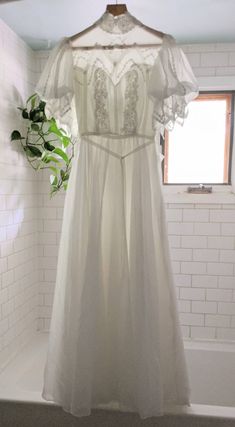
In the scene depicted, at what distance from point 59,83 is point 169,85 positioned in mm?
382

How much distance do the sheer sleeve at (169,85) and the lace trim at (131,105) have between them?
0.25ft

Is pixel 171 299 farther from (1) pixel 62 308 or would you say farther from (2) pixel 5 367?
(2) pixel 5 367

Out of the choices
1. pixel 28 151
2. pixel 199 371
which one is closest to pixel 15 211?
pixel 28 151

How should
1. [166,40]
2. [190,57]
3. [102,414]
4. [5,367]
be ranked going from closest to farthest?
Answer: 1. [166,40]
2. [102,414]
3. [5,367]
4. [190,57]

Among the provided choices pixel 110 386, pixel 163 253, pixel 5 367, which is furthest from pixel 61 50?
pixel 5 367

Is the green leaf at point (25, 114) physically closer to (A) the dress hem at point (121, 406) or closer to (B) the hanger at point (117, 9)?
(B) the hanger at point (117, 9)

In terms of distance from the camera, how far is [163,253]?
3.77 ft

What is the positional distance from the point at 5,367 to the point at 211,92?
6.94 feet

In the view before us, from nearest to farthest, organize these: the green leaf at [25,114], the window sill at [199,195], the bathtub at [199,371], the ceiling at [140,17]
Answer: the ceiling at [140,17] → the bathtub at [199,371] → the green leaf at [25,114] → the window sill at [199,195]

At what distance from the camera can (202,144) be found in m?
2.21

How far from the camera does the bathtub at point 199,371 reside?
1728mm

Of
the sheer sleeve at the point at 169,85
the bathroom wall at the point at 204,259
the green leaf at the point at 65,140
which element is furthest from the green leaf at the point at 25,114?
the sheer sleeve at the point at 169,85

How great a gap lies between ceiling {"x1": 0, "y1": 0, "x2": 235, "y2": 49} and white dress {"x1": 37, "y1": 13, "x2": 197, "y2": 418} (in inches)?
21.8

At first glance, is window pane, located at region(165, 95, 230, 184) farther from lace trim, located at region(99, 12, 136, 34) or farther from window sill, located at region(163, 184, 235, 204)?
lace trim, located at region(99, 12, 136, 34)
